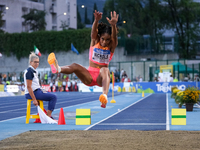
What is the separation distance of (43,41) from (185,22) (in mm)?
22962

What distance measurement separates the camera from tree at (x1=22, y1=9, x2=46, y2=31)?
201 feet

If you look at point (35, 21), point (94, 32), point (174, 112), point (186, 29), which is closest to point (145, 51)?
point (186, 29)

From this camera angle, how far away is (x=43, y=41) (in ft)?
174

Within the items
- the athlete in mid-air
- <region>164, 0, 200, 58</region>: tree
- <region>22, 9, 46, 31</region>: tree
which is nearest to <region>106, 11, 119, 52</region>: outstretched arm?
the athlete in mid-air

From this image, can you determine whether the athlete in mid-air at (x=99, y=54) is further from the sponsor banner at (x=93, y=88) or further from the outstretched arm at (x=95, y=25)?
the sponsor banner at (x=93, y=88)

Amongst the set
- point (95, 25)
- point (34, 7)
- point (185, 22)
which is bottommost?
point (95, 25)

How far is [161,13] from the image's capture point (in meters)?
60.1

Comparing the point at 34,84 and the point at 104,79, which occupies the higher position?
the point at 104,79

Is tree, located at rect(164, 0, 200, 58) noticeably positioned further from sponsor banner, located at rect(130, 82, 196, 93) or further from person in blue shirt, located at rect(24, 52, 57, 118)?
person in blue shirt, located at rect(24, 52, 57, 118)

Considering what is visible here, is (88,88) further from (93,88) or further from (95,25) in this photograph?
(95,25)

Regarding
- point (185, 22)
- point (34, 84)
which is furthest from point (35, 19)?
point (34, 84)

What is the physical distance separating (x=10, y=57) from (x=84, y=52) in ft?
36.2

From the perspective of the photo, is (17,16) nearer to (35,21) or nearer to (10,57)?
(35,21)

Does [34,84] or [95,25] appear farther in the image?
[34,84]
